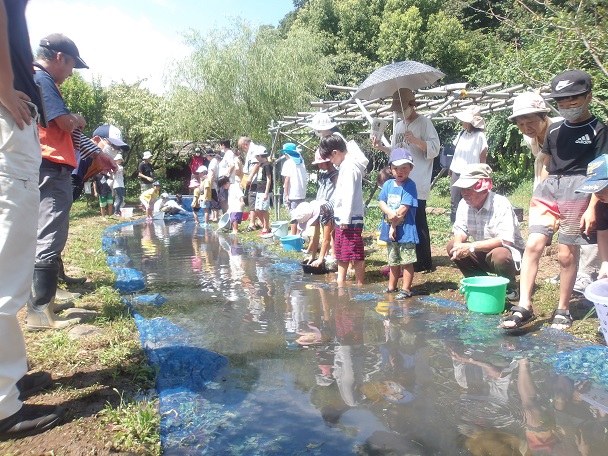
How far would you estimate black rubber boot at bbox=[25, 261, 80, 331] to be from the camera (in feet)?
11.4

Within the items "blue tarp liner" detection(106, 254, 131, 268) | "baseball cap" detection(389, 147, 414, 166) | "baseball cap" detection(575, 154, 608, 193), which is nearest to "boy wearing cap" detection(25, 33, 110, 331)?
"baseball cap" detection(389, 147, 414, 166)

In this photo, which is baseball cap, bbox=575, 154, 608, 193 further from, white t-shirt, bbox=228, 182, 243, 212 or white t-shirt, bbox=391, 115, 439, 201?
white t-shirt, bbox=228, 182, 243, 212

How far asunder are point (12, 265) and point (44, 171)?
5.16 feet

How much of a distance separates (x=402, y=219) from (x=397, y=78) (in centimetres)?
230

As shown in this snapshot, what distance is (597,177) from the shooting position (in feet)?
11.4

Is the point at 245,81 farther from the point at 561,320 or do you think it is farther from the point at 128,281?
the point at 561,320

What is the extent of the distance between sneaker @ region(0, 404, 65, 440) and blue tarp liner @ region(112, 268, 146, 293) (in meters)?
2.93

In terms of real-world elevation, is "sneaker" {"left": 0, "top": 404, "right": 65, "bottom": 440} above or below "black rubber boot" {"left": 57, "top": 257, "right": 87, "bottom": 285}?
below

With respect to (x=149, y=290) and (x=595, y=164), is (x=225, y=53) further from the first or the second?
(x=595, y=164)

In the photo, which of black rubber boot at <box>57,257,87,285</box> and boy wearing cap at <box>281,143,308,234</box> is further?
boy wearing cap at <box>281,143,308,234</box>

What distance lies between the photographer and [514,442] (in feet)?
7.72

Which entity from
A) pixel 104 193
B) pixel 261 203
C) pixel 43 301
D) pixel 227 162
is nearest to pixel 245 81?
pixel 104 193

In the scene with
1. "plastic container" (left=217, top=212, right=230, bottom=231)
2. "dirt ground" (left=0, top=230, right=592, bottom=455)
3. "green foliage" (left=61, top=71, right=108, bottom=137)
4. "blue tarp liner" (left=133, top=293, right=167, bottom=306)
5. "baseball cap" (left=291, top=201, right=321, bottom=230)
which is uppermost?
"green foliage" (left=61, top=71, right=108, bottom=137)

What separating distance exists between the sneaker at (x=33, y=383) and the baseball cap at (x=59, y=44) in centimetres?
235
